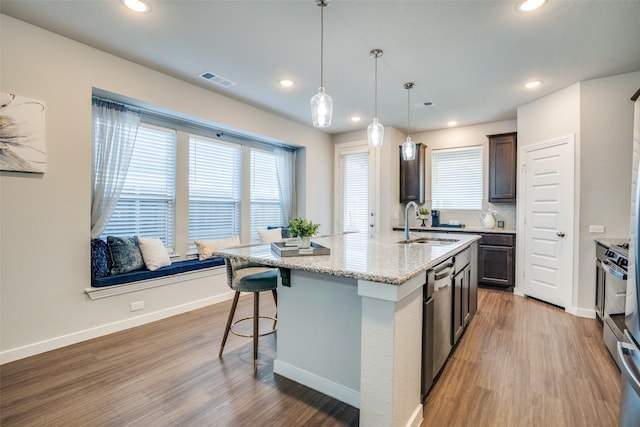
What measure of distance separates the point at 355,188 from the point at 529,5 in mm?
4082

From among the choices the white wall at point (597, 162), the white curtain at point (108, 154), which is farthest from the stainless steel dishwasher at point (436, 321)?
the white curtain at point (108, 154)

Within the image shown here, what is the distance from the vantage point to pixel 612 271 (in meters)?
2.63

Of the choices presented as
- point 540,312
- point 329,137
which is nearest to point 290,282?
point 540,312

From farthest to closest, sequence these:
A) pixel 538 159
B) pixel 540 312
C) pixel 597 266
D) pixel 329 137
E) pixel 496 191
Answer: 1. pixel 329 137
2. pixel 496 191
3. pixel 538 159
4. pixel 540 312
5. pixel 597 266

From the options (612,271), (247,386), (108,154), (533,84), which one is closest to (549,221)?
(612,271)

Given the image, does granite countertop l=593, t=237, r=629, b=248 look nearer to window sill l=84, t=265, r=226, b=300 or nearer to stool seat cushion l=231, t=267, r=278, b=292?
stool seat cushion l=231, t=267, r=278, b=292

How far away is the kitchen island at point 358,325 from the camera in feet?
4.81

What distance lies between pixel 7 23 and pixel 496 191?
6.12 metres

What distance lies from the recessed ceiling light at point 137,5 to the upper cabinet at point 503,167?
4.97 metres

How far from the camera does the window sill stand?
292 centimetres

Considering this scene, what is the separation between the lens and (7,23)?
240cm

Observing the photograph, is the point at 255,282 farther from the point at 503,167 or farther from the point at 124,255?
the point at 503,167

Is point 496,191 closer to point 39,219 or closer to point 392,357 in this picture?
point 392,357

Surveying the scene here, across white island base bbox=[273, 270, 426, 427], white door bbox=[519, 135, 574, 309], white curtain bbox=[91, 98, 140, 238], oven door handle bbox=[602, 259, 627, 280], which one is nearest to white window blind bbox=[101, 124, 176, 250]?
white curtain bbox=[91, 98, 140, 238]
